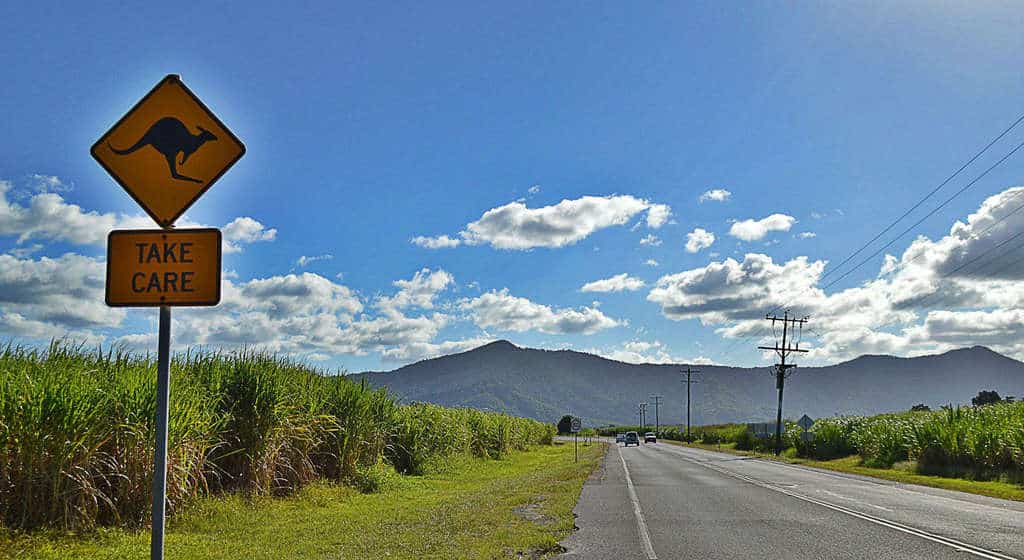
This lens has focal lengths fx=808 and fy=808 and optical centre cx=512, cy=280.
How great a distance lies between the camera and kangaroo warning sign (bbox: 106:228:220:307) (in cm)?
558

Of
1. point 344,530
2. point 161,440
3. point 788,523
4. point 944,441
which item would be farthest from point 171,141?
point 944,441

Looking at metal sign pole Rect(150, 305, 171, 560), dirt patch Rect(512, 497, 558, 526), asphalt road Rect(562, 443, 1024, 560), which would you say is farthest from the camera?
dirt patch Rect(512, 497, 558, 526)

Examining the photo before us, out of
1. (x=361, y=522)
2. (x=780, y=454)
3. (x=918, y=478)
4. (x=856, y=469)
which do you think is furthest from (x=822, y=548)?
(x=780, y=454)

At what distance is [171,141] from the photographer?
5770mm

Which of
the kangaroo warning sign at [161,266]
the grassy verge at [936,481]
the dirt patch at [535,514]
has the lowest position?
the grassy verge at [936,481]

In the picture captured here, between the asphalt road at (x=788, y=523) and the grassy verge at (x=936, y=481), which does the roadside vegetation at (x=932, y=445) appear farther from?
the asphalt road at (x=788, y=523)

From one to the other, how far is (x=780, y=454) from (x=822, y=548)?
5608cm

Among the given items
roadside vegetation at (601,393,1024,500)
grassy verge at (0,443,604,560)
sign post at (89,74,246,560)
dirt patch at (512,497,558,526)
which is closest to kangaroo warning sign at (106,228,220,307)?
sign post at (89,74,246,560)

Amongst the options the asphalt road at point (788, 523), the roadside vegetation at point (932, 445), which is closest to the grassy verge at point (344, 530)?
the asphalt road at point (788, 523)

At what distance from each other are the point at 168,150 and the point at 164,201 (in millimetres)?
366

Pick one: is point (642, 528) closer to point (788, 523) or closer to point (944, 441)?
point (788, 523)

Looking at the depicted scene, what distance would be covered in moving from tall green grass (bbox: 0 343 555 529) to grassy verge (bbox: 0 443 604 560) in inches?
19.7

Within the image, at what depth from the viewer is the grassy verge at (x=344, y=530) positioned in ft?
37.9

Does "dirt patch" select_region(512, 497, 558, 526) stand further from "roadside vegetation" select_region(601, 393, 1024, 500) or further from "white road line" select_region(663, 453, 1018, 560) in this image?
"roadside vegetation" select_region(601, 393, 1024, 500)
